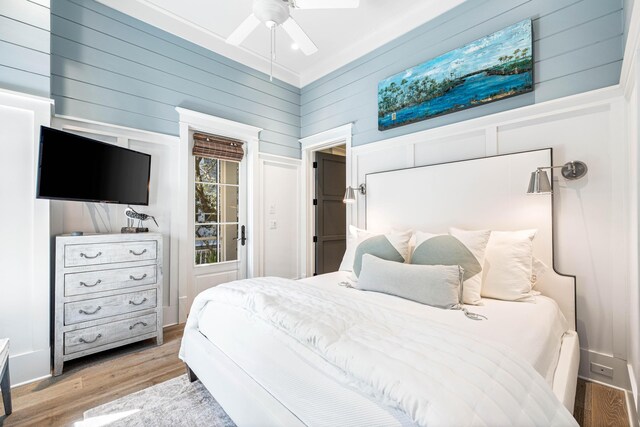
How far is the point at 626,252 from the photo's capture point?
1.85m

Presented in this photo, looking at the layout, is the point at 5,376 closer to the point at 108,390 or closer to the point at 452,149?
the point at 108,390

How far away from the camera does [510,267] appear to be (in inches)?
75.9

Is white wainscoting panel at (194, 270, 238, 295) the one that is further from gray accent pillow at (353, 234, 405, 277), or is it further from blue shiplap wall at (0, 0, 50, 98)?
blue shiplap wall at (0, 0, 50, 98)

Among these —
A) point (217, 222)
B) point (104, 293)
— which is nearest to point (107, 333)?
point (104, 293)

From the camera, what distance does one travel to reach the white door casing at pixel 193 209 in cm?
311

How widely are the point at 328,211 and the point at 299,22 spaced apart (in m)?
2.53

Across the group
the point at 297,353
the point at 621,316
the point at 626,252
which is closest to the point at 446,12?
the point at 626,252

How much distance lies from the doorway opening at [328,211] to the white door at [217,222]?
3.63 feet

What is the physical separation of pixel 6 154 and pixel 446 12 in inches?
150

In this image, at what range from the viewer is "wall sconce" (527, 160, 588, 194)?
76.9 inches

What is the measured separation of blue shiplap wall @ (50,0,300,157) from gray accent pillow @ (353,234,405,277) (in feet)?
7.15

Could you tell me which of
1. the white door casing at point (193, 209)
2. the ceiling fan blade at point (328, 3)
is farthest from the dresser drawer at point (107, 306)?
the ceiling fan blade at point (328, 3)

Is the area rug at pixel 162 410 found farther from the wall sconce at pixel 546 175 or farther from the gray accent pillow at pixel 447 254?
the wall sconce at pixel 546 175

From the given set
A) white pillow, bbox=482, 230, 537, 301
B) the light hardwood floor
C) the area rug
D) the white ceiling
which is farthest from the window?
white pillow, bbox=482, 230, 537, 301
